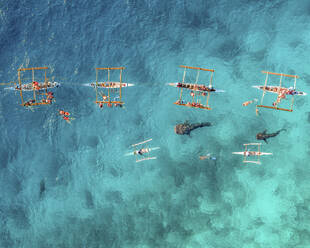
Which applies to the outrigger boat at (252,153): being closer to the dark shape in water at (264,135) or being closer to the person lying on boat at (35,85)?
the dark shape in water at (264,135)

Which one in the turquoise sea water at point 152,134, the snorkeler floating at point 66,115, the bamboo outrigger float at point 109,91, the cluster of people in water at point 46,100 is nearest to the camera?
the turquoise sea water at point 152,134

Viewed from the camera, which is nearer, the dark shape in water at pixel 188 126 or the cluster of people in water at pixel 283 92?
the cluster of people in water at pixel 283 92

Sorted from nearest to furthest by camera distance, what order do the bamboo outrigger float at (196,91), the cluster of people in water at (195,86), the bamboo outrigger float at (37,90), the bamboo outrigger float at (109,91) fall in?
the cluster of people in water at (195,86), the bamboo outrigger float at (196,91), the bamboo outrigger float at (109,91), the bamboo outrigger float at (37,90)

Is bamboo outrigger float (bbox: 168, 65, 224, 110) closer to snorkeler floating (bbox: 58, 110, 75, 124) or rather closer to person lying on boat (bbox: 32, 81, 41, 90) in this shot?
snorkeler floating (bbox: 58, 110, 75, 124)

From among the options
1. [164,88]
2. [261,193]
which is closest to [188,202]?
[261,193]

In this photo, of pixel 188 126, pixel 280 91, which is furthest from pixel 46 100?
pixel 280 91

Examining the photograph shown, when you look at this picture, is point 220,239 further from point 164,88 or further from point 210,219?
point 164,88

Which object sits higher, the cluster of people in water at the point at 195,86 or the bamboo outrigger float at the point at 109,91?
the cluster of people in water at the point at 195,86

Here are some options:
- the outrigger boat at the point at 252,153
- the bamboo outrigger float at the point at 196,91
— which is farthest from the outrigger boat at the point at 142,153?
the outrigger boat at the point at 252,153
